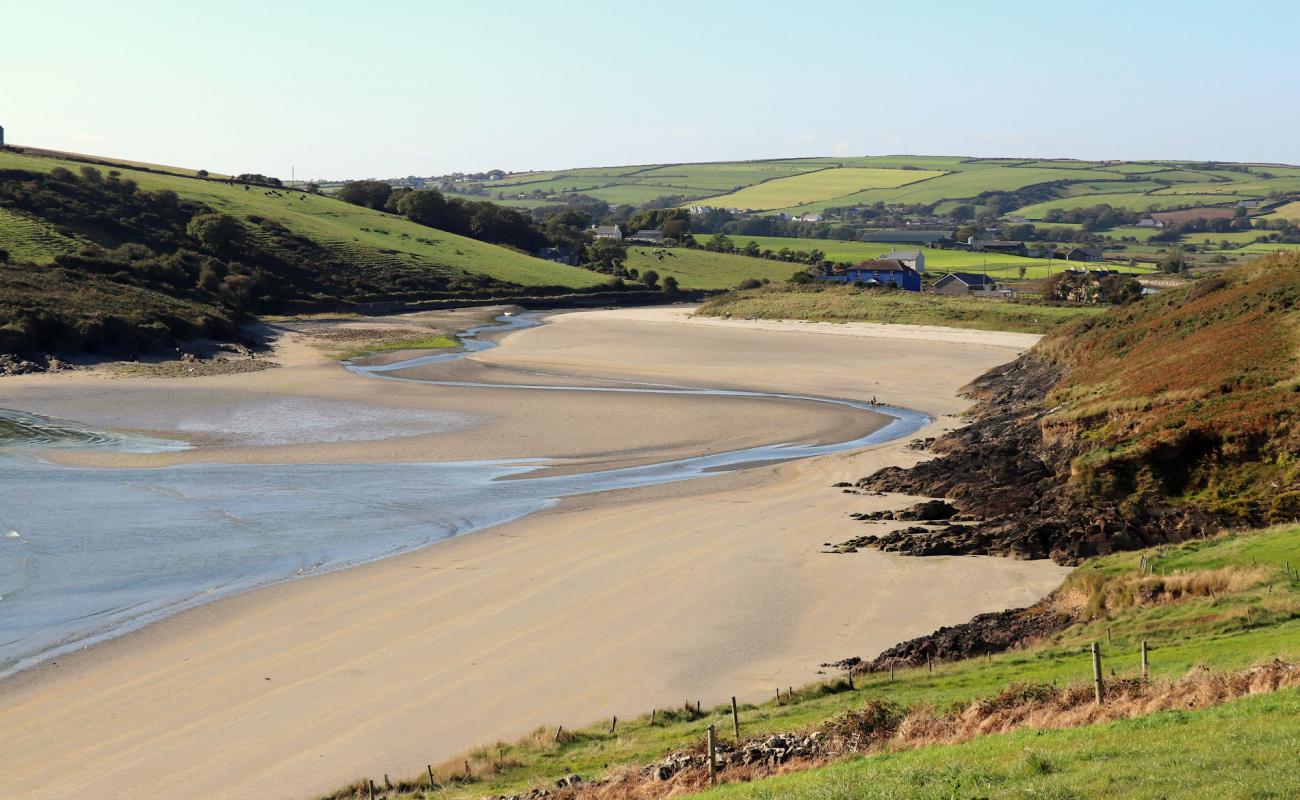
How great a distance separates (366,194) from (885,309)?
75.5 m

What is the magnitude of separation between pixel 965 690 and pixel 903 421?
115ft

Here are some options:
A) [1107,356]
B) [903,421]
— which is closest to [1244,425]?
[1107,356]

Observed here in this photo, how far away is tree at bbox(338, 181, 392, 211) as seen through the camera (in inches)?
5768

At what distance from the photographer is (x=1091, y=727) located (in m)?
13.6

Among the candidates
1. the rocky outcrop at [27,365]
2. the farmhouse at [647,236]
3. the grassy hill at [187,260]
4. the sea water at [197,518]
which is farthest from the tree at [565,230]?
the sea water at [197,518]

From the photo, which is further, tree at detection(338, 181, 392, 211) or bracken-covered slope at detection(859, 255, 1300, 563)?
tree at detection(338, 181, 392, 211)

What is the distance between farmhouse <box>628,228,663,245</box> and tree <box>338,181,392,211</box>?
3398 cm

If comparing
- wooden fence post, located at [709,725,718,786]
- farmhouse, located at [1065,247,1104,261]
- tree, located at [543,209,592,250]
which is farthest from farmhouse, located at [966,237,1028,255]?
wooden fence post, located at [709,725,718,786]

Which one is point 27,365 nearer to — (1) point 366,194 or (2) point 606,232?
(1) point 366,194

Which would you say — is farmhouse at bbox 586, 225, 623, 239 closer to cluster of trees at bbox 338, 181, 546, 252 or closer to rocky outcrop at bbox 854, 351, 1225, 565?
cluster of trees at bbox 338, 181, 546, 252

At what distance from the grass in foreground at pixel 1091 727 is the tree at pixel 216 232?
296 feet

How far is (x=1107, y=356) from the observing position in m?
48.5

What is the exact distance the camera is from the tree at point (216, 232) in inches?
4021

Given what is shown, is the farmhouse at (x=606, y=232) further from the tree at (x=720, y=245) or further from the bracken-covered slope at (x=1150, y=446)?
the bracken-covered slope at (x=1150, y=446)
